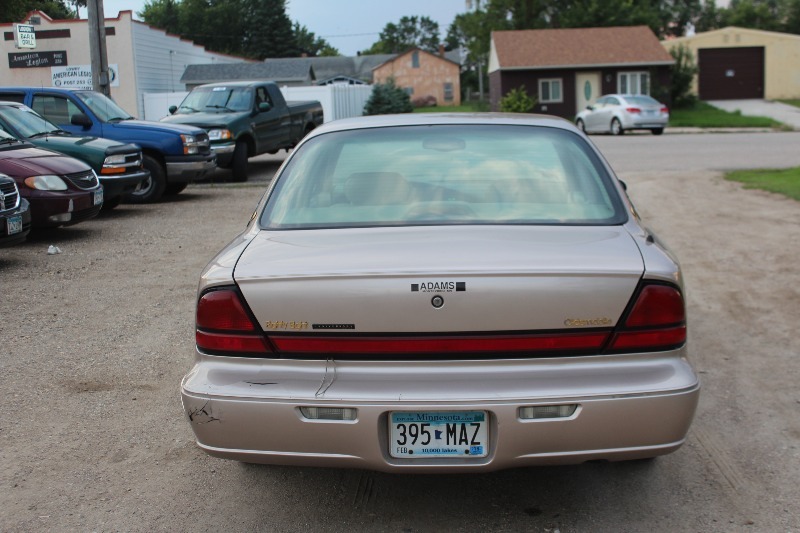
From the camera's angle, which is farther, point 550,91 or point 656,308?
point 550,91

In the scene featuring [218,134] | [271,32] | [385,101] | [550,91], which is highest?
[271,32]

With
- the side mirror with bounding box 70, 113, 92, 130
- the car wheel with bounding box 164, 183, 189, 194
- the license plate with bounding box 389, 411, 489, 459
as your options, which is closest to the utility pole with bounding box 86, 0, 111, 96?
the car wheel with bounding box 164, 183, 189, 194

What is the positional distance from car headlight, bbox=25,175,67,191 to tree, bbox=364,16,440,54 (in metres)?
131

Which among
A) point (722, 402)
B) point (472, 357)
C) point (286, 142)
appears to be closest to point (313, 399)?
point (472, 357)

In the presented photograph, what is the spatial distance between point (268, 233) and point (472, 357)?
114 cm

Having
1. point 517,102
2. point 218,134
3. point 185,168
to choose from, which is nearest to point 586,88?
point 517,102

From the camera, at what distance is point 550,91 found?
146 ft

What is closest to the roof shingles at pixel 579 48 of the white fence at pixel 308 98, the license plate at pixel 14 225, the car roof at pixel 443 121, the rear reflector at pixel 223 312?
the white fence at pixel 308 98

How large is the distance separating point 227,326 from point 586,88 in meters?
42.9

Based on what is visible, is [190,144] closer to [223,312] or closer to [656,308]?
[223,312]

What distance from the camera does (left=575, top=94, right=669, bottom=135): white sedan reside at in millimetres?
29312

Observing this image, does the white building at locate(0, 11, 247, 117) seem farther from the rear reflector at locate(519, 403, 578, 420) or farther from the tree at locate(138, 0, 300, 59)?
the tree at locate(138, 0, 300, 59)

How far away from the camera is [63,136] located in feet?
40.8

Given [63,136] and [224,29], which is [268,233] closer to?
[63,136]
